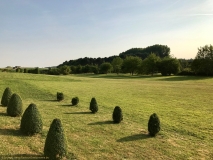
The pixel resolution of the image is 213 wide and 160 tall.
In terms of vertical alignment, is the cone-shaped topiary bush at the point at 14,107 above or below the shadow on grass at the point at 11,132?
above

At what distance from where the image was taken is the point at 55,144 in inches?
343

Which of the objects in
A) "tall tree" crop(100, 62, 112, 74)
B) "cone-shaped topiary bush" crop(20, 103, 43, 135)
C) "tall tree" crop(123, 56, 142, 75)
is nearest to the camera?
"cone-shaped topiary bush" crop(20, 103, 43, 135)

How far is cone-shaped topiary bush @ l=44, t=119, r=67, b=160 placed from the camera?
8.66 m

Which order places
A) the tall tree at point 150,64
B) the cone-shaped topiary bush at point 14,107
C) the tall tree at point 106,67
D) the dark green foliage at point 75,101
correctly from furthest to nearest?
the tall tree at point 106,67
the tall tree at point 150,64
the dark green foliage at point 75,101
the cone-shaped topiary bush at point 14,107

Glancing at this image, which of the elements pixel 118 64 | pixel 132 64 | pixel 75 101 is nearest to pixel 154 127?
pixel 75 101

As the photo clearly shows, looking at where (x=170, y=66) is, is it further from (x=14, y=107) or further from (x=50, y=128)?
(x=50, y=128)

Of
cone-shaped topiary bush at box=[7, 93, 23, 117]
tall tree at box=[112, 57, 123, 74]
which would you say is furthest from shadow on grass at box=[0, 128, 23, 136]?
tall tree at box=[112, 57, 123, 74]

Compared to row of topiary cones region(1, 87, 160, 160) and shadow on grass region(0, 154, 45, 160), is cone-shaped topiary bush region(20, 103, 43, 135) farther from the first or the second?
shadow on grass region(0, 154, 45, 160)

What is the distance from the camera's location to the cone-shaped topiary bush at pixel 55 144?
8656 mm

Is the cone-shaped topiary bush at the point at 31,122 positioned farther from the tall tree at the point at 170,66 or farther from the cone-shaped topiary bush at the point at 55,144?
the tall tree at the point at 170,66

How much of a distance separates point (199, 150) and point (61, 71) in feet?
317

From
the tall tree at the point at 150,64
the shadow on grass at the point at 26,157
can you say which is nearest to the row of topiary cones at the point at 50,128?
the shadow on grass at the point at 26,157

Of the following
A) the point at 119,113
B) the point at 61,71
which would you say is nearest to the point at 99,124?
the point at 119,113

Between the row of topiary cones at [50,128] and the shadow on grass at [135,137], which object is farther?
the shadow on grass at [135,137]
